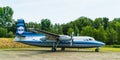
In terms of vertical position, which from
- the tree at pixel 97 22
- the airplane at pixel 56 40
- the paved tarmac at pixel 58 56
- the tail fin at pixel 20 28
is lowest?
the paved tarmac at pixel 58 56

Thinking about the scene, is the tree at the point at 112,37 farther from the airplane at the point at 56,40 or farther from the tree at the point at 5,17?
the tree at the point at 5,17

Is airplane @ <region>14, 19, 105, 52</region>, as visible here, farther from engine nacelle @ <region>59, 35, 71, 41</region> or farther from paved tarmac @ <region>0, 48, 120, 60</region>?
paved tarmac @ <region>0, 48, 120, 60</region>

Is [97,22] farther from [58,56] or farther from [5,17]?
[58,56]

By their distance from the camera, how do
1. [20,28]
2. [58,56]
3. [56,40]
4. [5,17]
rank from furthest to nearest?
[5,17] → [20,28] → [56,40] → [58,56]

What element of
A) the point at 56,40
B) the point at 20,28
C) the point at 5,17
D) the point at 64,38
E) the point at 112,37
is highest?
the point at 5,17

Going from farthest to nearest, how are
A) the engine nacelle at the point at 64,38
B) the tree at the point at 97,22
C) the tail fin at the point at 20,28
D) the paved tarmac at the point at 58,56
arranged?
1. the tree at the point at 97,22
2. the tail fin at the point at 20,28
3. the engine nacelle at the point at 64,38
4. the paved tarmac at the point at 58,56

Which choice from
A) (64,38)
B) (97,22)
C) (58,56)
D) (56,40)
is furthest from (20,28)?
(97,22)

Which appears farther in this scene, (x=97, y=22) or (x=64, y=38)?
(x=97, y=22)

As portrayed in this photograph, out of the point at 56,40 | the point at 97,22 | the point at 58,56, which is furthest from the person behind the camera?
the point at 97,22

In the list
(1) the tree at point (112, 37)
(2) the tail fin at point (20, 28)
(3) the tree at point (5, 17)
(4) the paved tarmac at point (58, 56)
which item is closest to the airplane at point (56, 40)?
(2) the tail fin at point (20, 28)

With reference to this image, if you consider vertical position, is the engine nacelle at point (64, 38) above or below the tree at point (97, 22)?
below

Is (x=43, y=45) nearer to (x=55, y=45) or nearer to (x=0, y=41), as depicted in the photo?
(x=55, y=45)

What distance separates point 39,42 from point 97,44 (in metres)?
8.61

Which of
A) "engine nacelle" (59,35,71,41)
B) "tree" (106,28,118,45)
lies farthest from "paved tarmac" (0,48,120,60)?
"tree" (106,28,118,45)
